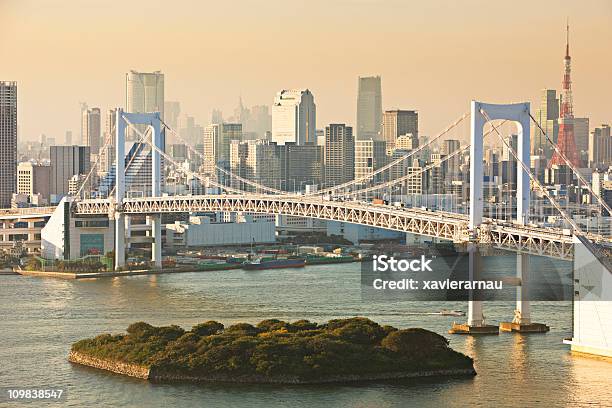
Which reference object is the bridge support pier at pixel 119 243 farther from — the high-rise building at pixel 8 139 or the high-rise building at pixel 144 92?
the high-rise building at pixel 144 92

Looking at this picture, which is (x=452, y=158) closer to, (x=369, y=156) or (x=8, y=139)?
(x=369, y=156)

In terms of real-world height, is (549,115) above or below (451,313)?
above

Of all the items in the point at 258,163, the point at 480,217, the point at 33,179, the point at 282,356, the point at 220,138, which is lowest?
the point at 282,356

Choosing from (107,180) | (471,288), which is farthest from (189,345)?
(107,180)

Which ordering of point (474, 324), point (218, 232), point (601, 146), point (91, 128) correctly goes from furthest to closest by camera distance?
1. point (91, 128)
2. point (601, 146)
3. point (218, 232)
4. point (474, 324)

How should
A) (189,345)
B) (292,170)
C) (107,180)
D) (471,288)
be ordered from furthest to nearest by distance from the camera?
(292,170)
(107,180)
(471,288)
(189,345)

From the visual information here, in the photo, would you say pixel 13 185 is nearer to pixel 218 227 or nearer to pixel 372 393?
pixel 218 227

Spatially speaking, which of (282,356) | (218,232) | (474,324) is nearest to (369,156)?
(218,232)

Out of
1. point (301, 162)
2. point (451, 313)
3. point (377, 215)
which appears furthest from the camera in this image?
point (301, 162)
